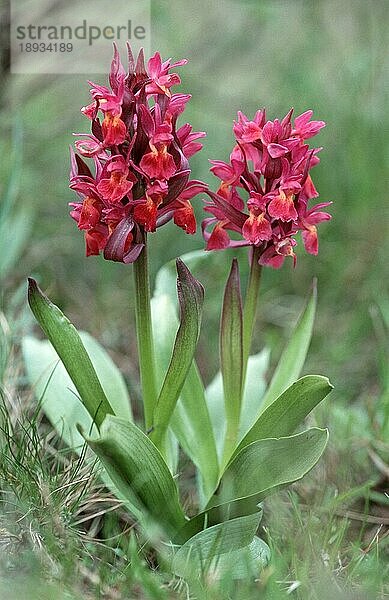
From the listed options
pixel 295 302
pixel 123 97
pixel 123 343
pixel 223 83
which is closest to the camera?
pixel 123 97

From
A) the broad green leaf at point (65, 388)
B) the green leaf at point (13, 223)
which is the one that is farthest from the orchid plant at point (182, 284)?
the green leaf at point (13, 223)

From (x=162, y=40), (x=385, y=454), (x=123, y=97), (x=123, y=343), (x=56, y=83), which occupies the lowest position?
(x=385, y=454)

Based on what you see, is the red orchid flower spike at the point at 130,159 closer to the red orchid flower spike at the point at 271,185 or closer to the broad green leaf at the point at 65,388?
the red orchid flower spike at the point at 271,185

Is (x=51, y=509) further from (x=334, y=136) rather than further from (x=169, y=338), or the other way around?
(x=334, y=136)

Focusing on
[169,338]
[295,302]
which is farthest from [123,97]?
Answer: [295,302]

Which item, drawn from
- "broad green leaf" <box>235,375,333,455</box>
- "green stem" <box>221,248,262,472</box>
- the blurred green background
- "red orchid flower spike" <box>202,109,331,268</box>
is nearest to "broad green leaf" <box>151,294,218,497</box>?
"green stem" <box>221,248,262,472</box>

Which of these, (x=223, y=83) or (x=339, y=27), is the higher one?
(x=339, y=27)

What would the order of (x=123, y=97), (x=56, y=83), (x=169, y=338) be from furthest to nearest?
1. (x=56, y=83)
2. (x=169, y=338)
3. (x=123, y=97)

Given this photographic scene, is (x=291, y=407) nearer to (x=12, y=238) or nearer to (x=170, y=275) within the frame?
(x=170, y=275)
